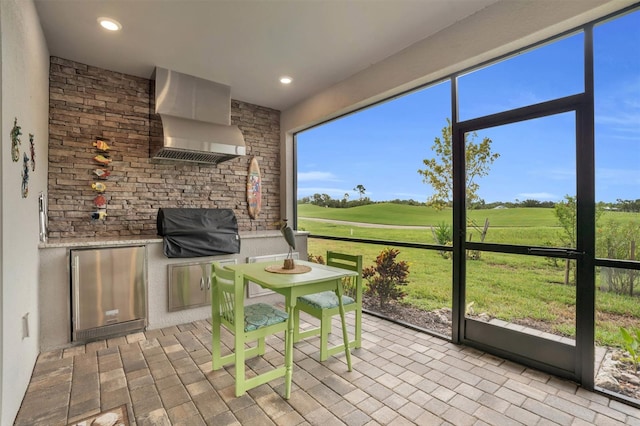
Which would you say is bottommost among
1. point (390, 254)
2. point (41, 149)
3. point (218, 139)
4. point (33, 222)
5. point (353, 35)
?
point (390, 254)

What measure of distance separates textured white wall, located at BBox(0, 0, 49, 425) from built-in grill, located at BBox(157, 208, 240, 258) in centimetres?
110

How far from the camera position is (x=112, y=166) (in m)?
3.70

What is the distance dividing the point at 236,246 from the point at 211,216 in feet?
1.62

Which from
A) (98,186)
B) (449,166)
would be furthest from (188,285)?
(449,166)

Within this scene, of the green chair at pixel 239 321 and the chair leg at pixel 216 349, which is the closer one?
the green chair at pixel 239 321

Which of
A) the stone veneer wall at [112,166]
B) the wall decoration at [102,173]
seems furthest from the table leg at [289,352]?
the wall decoration at [102,173]

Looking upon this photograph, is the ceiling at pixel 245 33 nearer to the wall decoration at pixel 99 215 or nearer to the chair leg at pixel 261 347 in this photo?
the wall decoration at pixel 99 215

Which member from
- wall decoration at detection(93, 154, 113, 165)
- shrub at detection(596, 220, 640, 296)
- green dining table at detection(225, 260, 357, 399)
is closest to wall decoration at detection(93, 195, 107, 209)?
wall decoration at detection(93, 154, 113, 165)

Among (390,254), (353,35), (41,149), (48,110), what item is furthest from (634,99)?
(48,110)

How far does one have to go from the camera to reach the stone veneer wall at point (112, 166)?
11.2 ft

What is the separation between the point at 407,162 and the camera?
371 cm

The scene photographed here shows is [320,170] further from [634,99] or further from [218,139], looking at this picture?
[634,99]

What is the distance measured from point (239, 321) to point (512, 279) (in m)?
2.30

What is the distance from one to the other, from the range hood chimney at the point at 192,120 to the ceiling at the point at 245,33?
16 cm
